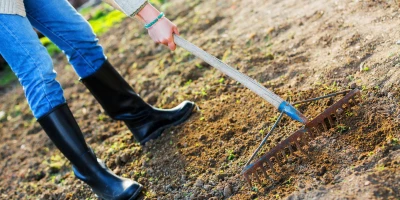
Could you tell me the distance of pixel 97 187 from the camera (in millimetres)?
2949

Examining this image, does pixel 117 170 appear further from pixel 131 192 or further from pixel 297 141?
pixel 297 141

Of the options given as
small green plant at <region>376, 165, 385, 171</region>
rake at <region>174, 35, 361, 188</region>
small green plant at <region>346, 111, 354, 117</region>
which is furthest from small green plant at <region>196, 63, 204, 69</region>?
small green plant at <region>376, 165, 385, 171</region>

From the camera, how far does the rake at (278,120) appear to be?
8.45 ft

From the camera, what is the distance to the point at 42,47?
2.77 meters

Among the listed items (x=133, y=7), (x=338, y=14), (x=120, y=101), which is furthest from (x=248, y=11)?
(x=133, y=7)

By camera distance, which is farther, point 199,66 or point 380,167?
point 199,66

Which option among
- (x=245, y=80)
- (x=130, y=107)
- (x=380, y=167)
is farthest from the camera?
(x=130, y=107)

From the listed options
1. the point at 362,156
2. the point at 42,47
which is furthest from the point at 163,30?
the point at 362,156

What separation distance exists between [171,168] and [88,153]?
1.70 feet

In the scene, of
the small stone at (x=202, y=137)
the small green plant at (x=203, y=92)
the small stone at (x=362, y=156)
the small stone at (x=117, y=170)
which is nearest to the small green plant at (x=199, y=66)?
the small green plant at (x=203, y=92)

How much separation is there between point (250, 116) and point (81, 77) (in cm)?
109

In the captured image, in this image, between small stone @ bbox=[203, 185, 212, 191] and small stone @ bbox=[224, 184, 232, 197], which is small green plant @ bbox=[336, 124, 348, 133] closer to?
small stone @ bbox=[224, 184, 232, 197]

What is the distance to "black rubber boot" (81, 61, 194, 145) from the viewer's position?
3211mm

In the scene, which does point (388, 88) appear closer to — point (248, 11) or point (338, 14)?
point (338, 14)
